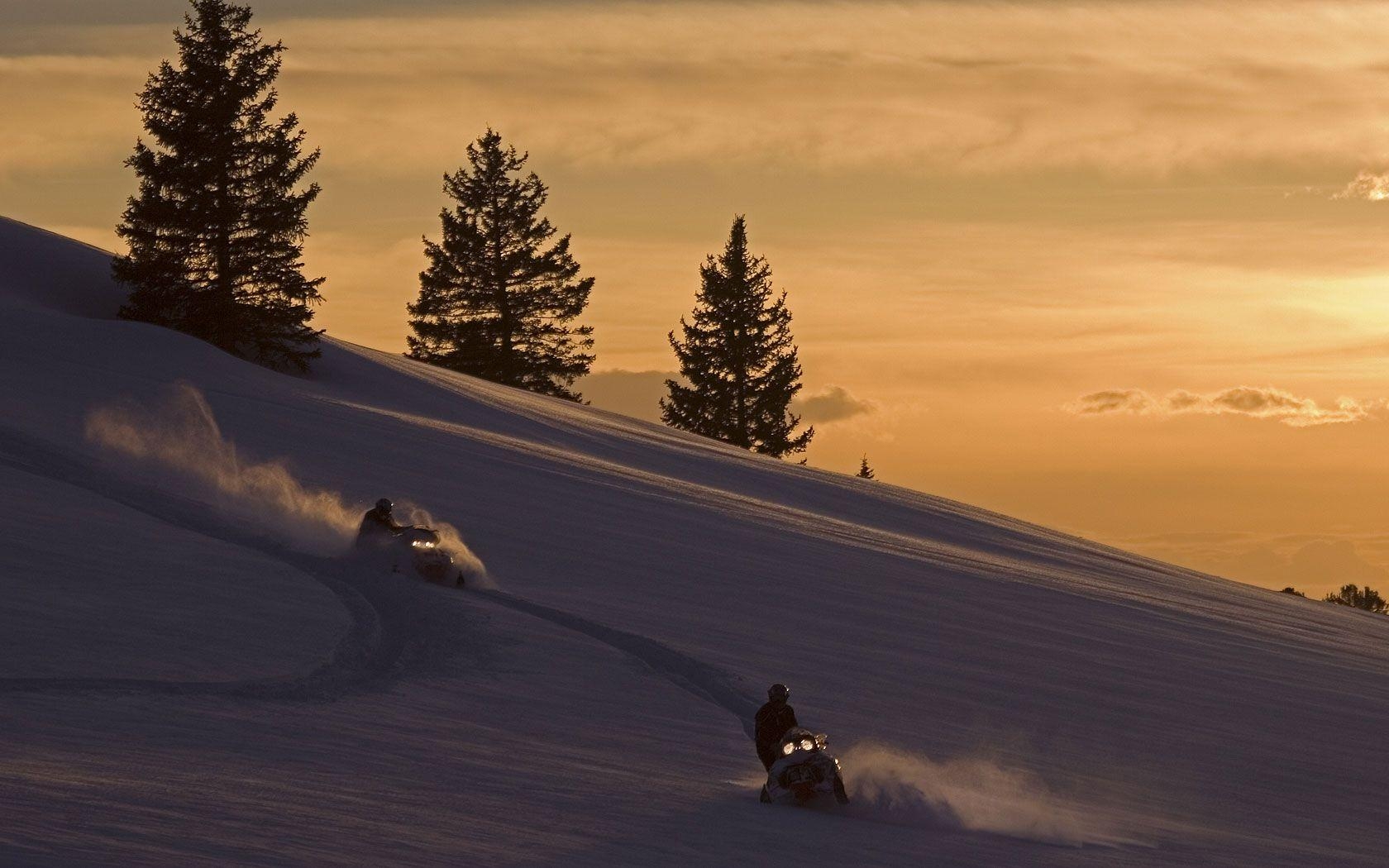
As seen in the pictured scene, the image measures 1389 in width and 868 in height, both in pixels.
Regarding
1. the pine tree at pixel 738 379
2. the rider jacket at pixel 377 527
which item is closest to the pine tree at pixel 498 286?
the pine tree at pixel 738 379

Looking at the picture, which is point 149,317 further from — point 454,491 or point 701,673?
point 701,673

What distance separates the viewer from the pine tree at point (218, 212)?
145ft

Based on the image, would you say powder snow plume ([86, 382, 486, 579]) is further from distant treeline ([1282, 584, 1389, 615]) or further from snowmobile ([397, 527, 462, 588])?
distant treeline ([1282, 584, 1389, 615])

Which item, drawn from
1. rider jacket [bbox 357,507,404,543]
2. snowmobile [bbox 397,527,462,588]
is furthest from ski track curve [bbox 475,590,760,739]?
rider jacket [bbox 357,507,404,543]

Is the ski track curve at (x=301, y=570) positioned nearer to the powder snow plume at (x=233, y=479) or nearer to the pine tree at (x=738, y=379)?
the powder snow plume at (x=233, y=479)

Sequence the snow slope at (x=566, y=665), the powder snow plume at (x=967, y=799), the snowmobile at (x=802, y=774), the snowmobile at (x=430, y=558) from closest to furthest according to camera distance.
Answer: the snow slope at (x=566, y=665)
the snowmobile at (x=802, y=774)
the powder snow plume at (x=967, y=799)
the snowmobile at (x=430, y=558)

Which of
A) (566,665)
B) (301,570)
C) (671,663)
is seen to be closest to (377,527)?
(301,570)

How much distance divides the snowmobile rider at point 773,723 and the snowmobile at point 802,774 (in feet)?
1.17

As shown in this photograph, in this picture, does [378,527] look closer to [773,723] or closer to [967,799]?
[773,723]

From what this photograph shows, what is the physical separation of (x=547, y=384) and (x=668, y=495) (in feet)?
116

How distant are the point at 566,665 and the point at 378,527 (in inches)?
241

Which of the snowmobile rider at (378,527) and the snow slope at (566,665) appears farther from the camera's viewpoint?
the snowmobile rider at (378,527)

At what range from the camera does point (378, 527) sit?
23.0 m

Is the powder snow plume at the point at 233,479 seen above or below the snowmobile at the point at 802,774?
above
